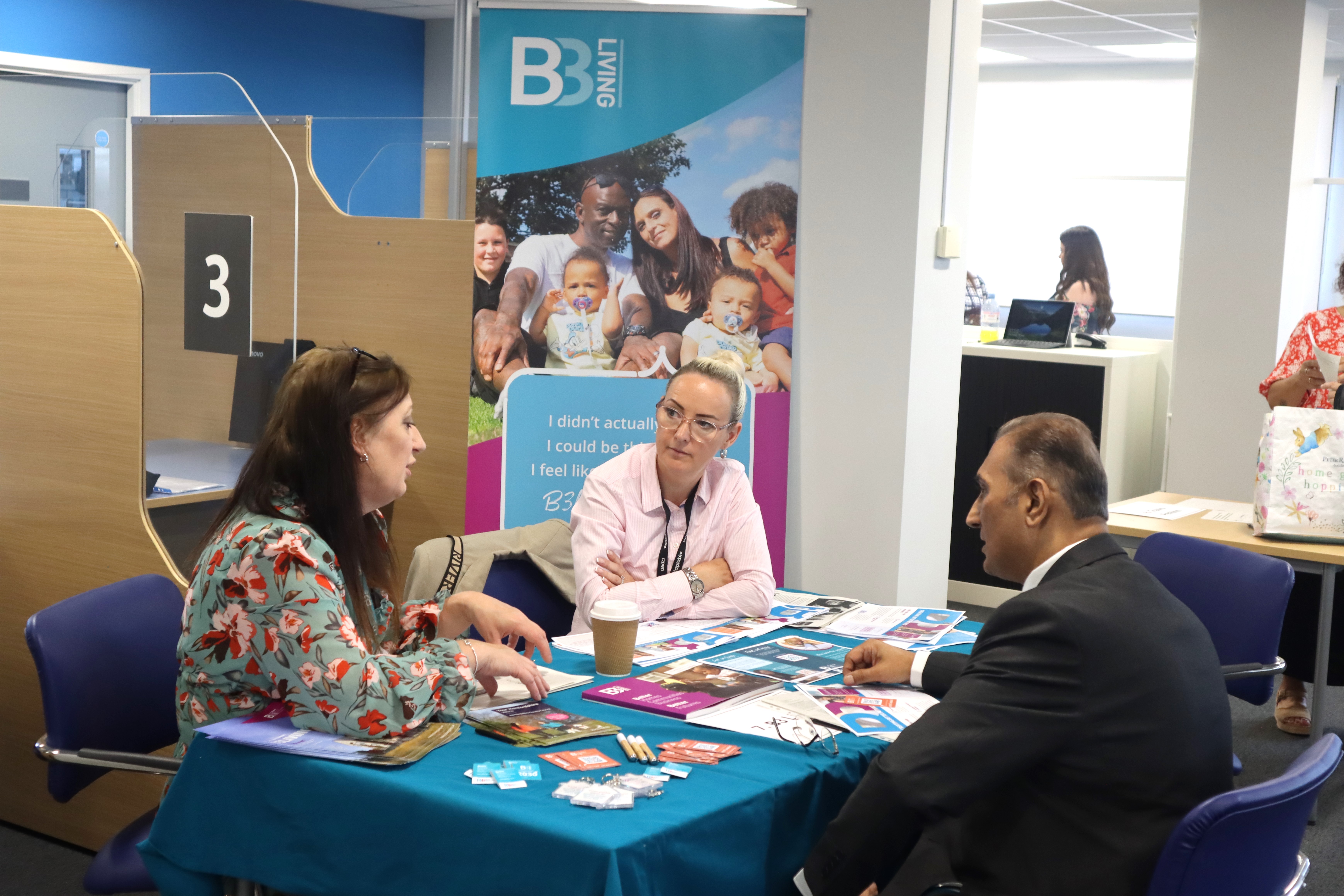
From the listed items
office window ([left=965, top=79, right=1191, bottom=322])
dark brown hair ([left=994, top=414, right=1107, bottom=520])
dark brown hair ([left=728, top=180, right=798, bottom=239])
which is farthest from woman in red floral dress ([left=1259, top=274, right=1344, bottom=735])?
office window ([left=965, top=79, right=1191, bottom=322])

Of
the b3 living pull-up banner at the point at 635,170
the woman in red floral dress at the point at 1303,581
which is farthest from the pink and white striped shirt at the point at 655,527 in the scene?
the woman in red floral dress at the point at 1303,581

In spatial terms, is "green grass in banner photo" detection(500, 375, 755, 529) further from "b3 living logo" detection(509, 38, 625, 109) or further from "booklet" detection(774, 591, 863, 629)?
"booklet" detection(774, 591, 863, 629)

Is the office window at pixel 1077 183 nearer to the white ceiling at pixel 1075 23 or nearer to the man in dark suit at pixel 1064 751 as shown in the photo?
the white ceiling at pixel 1075 23

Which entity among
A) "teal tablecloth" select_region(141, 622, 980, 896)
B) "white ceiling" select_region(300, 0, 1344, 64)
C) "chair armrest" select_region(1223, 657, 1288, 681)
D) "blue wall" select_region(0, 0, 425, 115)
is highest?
"white ceiling" select_region(300, 0, 1344, 64)

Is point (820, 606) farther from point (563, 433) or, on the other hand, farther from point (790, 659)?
point (563, 433)

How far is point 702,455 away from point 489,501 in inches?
53.6

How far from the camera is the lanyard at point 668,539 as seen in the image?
2.82 metres

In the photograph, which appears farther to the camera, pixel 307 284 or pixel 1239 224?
pixel 1239 224

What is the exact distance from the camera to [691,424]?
2.83 metres

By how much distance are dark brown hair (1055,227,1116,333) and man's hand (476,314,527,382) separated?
4.67 m

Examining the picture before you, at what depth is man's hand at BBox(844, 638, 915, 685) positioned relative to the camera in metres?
2.10

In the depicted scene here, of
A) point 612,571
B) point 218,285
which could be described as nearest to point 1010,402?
point 612,571

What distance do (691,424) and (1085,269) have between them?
5613 mm

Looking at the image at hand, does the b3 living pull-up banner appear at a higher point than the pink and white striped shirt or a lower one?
higher
